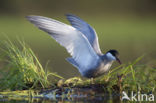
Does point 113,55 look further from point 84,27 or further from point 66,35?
point 84,27

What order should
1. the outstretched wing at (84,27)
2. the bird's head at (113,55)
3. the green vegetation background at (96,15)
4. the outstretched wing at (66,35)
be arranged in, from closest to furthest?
1. the outstretched wing at (66,35)
2. the bird's head at (113,55)
3. the outstretched wing at (84,27)
4. the green vegetation background at (96,15)

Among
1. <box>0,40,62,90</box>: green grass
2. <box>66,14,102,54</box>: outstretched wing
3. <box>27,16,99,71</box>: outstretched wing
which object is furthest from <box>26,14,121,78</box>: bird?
<box>0,40,62,90</box>: green grass

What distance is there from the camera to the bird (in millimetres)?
8781

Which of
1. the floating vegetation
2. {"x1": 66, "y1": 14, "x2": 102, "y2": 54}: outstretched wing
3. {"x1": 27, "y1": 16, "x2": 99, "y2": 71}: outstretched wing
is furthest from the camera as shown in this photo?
{"x1": 66, "y1": 14, "x2": 102, "y2": 54}: outstretched wing

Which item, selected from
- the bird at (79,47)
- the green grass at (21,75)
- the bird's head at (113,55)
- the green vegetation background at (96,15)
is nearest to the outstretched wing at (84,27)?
the bird at (79,47)

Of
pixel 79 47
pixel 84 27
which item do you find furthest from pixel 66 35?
pixel 84 27

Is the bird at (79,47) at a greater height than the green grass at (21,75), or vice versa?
the bird at (79,47)

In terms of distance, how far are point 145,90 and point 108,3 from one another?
23.8 meters

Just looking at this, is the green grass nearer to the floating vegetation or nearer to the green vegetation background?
the floating vegetation

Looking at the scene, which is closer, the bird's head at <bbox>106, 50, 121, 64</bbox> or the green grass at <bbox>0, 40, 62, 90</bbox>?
the green grass at <bbox>0, 40, 62, 90</bbox>

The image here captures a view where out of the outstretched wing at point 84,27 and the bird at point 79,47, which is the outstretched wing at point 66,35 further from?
the outstretched wing at point 84,27

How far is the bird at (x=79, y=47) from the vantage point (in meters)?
8.78

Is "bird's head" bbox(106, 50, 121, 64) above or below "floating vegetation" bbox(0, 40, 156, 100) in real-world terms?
above

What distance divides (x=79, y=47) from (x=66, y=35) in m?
0.37
